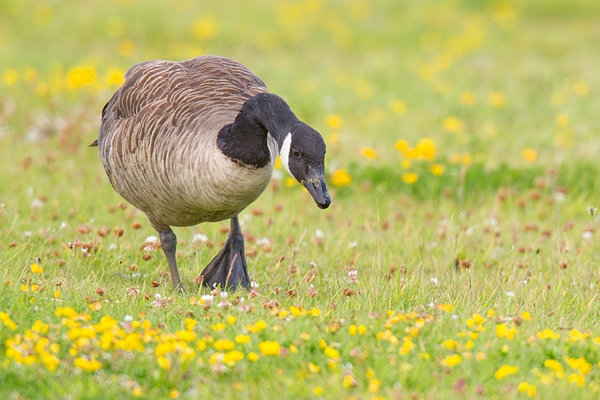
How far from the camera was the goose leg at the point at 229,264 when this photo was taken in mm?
5512

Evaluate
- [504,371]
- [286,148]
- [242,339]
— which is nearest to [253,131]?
[286,148]

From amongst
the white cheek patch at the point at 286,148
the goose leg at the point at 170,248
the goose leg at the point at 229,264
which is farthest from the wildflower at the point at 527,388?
the goose leg at the point at 170,248

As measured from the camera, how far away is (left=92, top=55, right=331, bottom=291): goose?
14.6 feet

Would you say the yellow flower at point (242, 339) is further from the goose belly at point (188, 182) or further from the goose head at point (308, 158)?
the goose belly at point (188, 182)

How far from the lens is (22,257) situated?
5.42m

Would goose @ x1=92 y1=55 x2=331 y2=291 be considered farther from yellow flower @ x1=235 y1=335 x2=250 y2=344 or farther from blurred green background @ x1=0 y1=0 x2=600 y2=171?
blurred green background @ x1=0 y1=0 x2=600 y2=171

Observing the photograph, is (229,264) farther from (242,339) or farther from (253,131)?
(242,339)

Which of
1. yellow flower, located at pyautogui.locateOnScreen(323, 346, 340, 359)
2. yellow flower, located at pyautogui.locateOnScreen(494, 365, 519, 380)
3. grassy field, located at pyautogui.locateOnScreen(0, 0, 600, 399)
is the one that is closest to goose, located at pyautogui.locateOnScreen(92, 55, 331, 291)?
grassy field, located at pyautogui.locateOnScreen(0, 0, 600, 399)

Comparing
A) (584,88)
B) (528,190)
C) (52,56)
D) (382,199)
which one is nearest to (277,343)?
(382,199)

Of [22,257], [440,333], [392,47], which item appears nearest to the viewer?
[440,333]

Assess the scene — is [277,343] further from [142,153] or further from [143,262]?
[143,262]

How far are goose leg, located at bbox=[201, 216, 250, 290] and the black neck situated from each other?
3.54 ft

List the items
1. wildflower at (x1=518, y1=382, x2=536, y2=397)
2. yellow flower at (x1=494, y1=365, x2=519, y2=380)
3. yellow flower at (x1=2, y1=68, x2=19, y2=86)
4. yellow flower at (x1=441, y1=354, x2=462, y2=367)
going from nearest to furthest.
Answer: wildflower at (x1=518, y1=382, x2=536, y2=397) → yellow flower at (x1=494, y1=365, x2=519, y2=380) → yellow flower at (x1=441, y1=354, x2=462, y2=367) → yellow flower at (x1=2, y1=68, x2=19, y2=86)

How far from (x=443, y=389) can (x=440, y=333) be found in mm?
535
